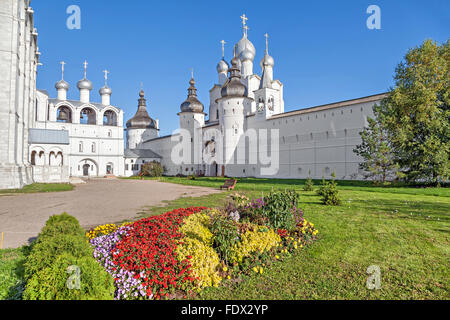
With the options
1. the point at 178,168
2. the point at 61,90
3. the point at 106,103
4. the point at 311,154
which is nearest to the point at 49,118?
the point at 61,90

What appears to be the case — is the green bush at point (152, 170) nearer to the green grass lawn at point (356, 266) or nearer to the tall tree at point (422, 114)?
the tall tree at point (422, 114)

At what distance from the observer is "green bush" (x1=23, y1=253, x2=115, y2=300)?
9.35 ft

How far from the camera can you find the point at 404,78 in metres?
21.6

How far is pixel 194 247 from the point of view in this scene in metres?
4.45

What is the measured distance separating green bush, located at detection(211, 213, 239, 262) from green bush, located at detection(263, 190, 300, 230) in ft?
4.73

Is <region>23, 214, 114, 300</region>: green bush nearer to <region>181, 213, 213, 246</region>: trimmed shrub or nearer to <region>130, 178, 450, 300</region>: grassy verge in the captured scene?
<region>130, 178, 450, 300</region>: grassy verge

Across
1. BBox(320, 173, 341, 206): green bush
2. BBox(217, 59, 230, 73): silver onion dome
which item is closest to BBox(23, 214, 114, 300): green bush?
BBox(320, 173, 341, 206): green bush

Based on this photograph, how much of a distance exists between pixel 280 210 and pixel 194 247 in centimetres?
252

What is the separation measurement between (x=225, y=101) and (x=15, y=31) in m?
26.0

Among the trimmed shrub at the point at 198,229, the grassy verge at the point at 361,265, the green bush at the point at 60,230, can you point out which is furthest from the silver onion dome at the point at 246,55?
the green bush at the point at 60,230

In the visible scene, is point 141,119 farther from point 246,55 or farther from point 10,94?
point 10,94

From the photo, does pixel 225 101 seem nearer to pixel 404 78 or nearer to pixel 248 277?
pixel 404 78

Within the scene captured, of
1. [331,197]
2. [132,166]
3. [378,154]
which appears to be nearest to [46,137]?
[132,166]
